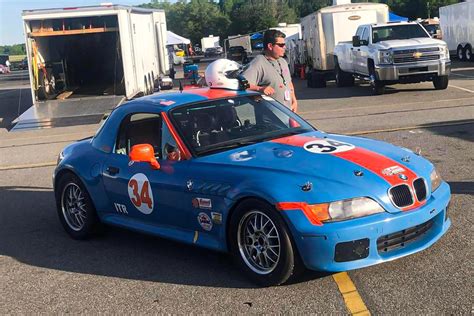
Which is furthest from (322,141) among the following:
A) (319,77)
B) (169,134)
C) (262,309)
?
(319,77)

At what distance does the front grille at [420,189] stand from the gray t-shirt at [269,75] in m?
2.80

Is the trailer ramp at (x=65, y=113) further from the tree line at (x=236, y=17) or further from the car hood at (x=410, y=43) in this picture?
the tree line at (x=236, y=17)

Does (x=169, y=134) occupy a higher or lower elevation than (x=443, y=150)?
higher

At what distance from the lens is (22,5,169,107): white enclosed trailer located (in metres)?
16.5

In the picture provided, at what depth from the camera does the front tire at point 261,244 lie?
13.7 feet

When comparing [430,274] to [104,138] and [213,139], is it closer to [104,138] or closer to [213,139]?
[213,139]

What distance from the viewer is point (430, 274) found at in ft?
14.3

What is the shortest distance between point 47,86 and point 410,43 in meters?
11.1

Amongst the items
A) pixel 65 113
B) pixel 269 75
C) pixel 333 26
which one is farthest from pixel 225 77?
pixel 333 26

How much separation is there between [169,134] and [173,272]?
46.9 inches

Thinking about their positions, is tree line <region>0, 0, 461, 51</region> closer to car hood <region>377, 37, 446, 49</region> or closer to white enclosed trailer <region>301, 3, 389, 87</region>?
white enclosed trailer <region>301, 3, 389, 87</region>

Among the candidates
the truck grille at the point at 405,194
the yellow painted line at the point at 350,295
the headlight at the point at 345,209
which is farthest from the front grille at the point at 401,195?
the yellow painted line at the point at 350,295

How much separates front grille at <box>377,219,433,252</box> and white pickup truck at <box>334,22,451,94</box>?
42.0ft

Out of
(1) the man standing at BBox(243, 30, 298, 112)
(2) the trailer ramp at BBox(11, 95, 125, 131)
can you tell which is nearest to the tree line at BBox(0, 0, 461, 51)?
(2) the trailer ramp at BBox(11, 95, 125, 131)
